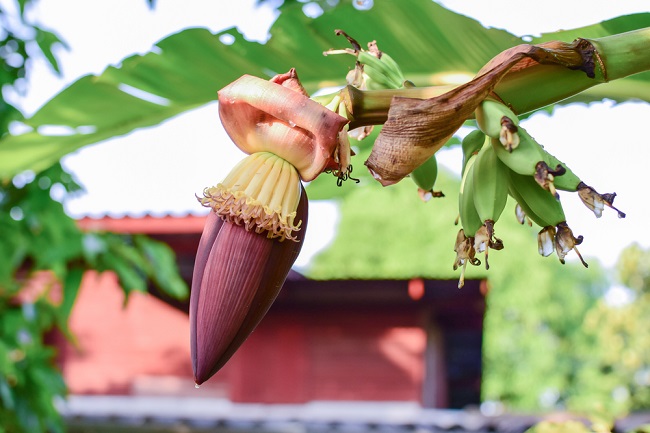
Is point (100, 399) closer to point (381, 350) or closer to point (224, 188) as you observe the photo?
point (381, 350)

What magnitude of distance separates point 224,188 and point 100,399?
5137mm

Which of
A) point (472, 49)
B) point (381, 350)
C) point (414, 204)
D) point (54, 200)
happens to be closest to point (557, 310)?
point (414, 204)

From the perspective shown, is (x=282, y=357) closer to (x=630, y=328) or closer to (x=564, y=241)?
(x=564, y=241)

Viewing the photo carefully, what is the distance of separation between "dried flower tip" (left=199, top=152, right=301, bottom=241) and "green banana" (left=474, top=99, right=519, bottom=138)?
0.09 m

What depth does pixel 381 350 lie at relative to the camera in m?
4.75

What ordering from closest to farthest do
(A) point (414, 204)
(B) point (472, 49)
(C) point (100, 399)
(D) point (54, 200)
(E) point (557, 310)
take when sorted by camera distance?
(B) point (472, 49), (D) point (54, 200), (C) point (100, 399), (A) point (414, 204), (E) point (557, 310)

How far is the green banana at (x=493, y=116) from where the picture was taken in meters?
0.35

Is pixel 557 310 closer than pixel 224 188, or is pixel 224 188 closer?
pixel 224 188

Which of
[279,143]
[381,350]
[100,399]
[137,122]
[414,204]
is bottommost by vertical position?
[100,399]

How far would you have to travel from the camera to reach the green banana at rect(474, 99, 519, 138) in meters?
0.35

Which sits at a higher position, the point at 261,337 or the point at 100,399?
the point at 261,337

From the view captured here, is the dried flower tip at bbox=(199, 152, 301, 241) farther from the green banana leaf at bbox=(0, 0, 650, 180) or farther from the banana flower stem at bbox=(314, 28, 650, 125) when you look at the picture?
the green banana leaf at bbox=(0, 0, 650, 180)

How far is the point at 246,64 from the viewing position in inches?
34.5

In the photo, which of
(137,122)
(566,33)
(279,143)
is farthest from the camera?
(137,122)
